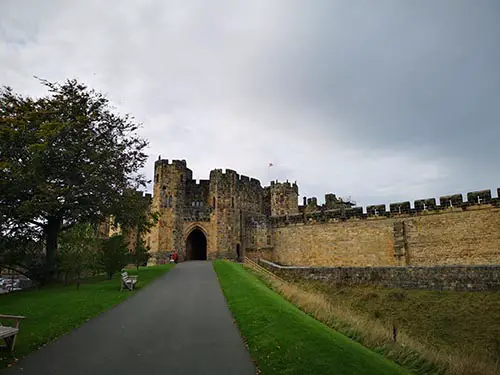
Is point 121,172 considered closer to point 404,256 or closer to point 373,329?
point 373,329

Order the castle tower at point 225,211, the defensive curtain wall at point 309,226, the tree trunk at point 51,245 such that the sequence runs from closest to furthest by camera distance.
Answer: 1. the tree trunk at point 51,245
2. the defensive curtain wall at point 309,226
3. the castle tower at point 225,211

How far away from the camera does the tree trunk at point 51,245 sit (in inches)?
698

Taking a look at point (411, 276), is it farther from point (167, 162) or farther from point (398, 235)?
point (167, 162)

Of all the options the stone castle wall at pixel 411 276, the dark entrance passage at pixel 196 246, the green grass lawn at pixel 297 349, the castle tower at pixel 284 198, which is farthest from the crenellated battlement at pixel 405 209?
the green grass lawn at pixel 297 349

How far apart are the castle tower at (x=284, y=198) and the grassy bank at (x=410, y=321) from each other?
65.2 ft

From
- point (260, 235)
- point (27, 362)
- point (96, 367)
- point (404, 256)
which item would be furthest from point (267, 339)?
point (260, 235)

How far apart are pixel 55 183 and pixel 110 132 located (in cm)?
410

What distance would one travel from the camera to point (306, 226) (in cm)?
2988

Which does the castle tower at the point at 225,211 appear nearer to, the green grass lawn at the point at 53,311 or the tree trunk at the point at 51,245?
the tree trunk at the point at 51,245

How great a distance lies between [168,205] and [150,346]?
2868 cm

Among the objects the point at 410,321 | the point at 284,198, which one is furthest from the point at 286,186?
the point at 410,321

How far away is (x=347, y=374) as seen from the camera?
5836 millimetres

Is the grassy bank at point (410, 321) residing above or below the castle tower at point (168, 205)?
below

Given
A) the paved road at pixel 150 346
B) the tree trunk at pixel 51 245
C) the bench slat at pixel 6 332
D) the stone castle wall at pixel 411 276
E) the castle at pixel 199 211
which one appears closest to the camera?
the paved road at pixel 150 346
